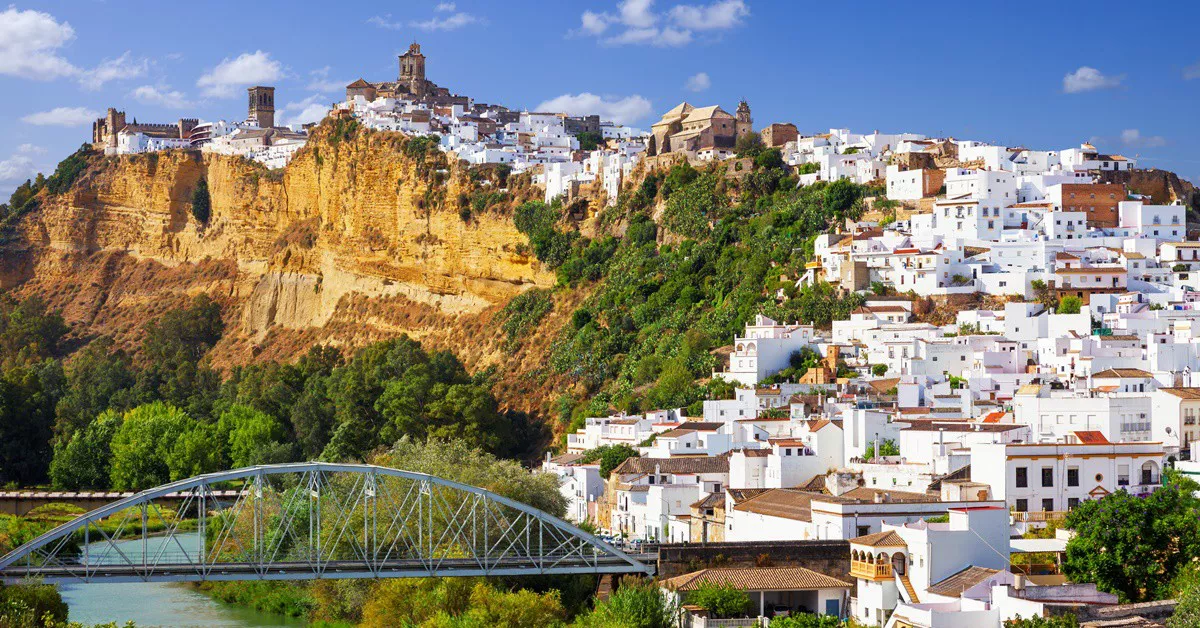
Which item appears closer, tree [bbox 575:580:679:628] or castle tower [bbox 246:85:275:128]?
tree [bbox 575:580:679:628]

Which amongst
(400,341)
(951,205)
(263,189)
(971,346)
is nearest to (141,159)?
(263,189)

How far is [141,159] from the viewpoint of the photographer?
106 m

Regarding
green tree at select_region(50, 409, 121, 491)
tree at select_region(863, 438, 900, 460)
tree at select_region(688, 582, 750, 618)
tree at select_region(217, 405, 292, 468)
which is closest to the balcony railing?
tree at select_region(863, 438, 900, 460)

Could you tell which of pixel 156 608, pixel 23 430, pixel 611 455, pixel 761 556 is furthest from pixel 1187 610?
pixel 23 430

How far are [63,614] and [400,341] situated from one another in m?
39.5

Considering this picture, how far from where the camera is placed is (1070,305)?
55.1 m

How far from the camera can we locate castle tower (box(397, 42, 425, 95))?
353 ft

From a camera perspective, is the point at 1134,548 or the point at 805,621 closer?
the point at 805,621

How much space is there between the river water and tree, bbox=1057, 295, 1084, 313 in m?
26.5

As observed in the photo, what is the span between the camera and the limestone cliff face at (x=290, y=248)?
8419cm

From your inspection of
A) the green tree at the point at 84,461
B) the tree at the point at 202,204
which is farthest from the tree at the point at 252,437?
the tree at the point at 202,204

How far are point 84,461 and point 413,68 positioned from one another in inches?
1846

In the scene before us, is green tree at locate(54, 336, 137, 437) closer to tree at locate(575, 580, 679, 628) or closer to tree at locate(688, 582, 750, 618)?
tree at locate(575, 580, 679, 628)

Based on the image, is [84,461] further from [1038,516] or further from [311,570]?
[1038,516]
